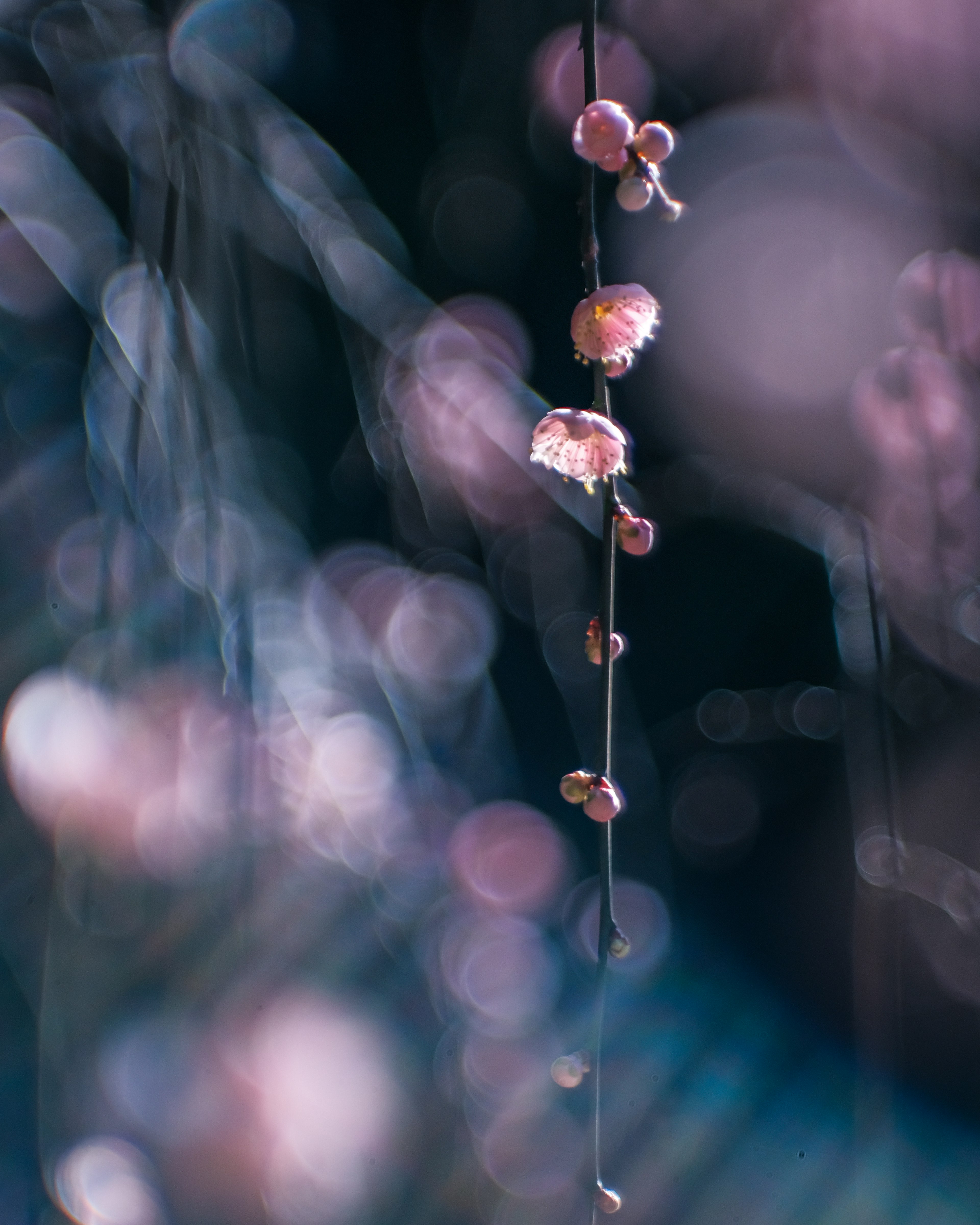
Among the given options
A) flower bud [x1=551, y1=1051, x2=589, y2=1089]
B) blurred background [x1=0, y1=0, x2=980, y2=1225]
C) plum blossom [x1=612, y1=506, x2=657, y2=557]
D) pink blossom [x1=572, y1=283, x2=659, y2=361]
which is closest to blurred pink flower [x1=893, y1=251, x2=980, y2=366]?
blurred background [x1=0, y1=0, x2=980, y2=1225]

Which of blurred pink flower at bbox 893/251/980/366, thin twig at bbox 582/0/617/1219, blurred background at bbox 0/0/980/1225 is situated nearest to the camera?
thin twig at bbox 582/0/617/1219

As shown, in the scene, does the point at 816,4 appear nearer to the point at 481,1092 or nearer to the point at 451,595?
the point at 451,595

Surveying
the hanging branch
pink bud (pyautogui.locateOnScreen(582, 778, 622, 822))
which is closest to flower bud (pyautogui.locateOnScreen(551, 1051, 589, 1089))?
the hanging branch

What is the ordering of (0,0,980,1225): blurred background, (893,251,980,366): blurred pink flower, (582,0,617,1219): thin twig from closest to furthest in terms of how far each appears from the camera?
1. (582,0,617,1219): thin twig
2. (0,0,980,1225): blurred background
3. (893,251,980,366): blurred pink flower

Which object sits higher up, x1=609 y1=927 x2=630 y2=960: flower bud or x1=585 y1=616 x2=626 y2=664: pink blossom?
x1=585 y1=616 x2=626 y2=664: pink blossom

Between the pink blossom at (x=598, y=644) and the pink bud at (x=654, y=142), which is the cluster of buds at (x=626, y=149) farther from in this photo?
the pink blossom at (x=598, y=644)

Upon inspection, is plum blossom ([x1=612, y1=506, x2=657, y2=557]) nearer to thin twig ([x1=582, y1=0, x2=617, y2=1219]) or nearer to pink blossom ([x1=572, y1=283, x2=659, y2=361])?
thin twig ([x1=582, y1=0, x2=617, y2=1219])

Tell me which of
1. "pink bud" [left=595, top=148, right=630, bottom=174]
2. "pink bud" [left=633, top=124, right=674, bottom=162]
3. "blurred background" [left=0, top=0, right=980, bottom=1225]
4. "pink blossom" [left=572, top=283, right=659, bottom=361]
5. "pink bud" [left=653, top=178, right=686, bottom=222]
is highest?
"pink bud" [left=633, top=124, right=674, bottom=162]

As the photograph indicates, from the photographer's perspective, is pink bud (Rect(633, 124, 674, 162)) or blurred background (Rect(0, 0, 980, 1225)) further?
blurred background (Rect(0, 0, 980, 1225))

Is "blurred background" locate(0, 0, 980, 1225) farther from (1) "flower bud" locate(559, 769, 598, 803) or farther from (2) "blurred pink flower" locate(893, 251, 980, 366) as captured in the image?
(1) "flower bud" locate(559, 769, 598, 803)
